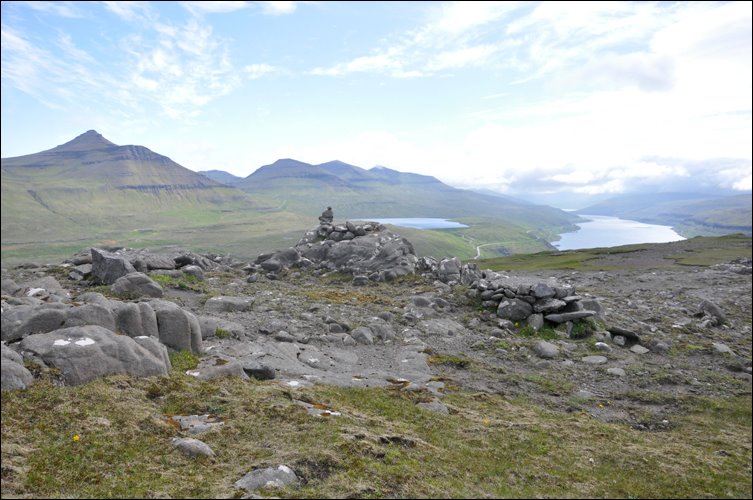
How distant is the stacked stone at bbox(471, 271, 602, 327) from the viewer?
2703 centimetres

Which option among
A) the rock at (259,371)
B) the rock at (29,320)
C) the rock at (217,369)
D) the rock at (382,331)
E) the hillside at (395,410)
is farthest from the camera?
the rock at (382,331)

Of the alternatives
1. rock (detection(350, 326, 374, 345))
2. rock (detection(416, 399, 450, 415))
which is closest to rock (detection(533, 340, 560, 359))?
rock (detection(350, 326, 374, 345))

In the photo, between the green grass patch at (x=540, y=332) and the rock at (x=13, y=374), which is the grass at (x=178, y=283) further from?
the green grass patch at (x=540, y=332)

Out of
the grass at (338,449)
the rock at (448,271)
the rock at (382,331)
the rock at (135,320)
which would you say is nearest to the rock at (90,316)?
the rock at (135,320)

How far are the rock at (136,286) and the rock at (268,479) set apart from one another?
2093 cm

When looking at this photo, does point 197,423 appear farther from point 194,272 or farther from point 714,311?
point 714,311

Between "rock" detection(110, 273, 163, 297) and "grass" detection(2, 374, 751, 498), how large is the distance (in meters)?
14.0

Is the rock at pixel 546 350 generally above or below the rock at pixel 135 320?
below

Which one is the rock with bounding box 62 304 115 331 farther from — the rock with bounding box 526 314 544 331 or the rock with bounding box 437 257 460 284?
the rock with bounding box 437 257 460 284

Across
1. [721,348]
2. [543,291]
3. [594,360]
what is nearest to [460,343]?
[594,360]

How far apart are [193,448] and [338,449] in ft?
11.2

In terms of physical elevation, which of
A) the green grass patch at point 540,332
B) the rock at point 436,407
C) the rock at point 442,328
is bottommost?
the green grass patch at point 540,332

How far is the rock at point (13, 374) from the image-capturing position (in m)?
10.6

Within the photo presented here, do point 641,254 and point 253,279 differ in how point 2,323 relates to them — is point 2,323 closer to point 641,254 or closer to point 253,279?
point 253,279
